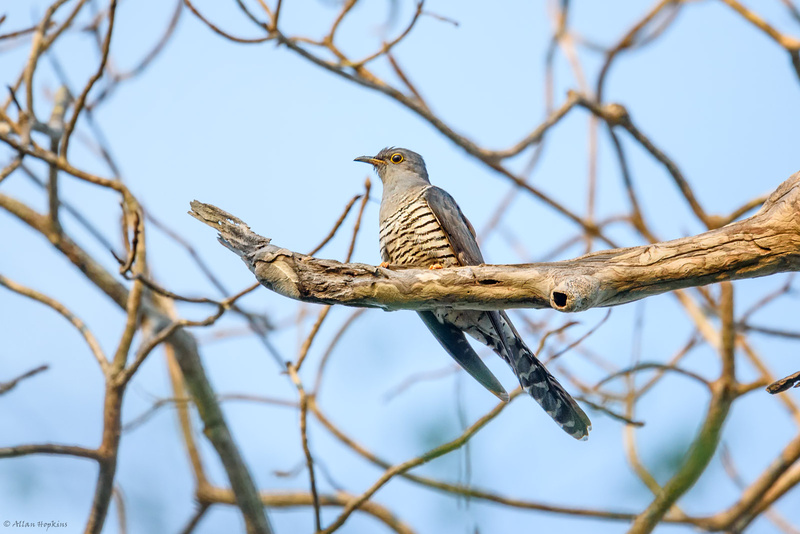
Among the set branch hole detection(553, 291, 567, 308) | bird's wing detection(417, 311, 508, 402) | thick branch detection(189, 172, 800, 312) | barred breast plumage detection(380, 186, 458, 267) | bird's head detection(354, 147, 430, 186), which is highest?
bird's head detection(354, 147, 430, 186)

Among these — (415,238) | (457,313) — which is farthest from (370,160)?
(457,313)

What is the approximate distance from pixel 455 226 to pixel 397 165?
4.83ft

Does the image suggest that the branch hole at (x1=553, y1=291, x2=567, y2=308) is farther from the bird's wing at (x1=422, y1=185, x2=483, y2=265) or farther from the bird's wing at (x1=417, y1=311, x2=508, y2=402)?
the bird's wing at (x1=422, y1=185, x2=483, y2=265)

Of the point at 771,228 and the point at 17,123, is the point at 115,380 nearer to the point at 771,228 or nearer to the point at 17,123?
the point at 17,123

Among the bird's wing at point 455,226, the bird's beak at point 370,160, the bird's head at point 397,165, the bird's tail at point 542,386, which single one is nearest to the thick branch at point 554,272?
the bird's tail at point 542,386

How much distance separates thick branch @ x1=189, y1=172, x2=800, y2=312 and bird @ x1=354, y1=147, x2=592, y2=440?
3.42 ft

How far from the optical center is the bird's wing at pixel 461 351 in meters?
4.49

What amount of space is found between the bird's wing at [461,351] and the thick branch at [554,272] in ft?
4.06

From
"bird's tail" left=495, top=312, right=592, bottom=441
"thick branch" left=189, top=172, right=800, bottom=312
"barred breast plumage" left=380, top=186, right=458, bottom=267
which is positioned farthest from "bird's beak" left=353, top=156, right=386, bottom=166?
"thick branch" left=189, top=172, right=800, bottom=312

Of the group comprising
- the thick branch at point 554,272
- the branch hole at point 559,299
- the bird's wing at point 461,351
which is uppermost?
the bird's wing at point 461,351

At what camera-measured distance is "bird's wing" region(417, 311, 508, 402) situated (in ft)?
14.7

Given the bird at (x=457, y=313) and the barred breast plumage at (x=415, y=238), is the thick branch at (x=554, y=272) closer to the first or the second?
the bird at (x=457, y=313)

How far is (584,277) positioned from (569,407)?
4.51 ft

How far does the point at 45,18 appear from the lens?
220 inches
